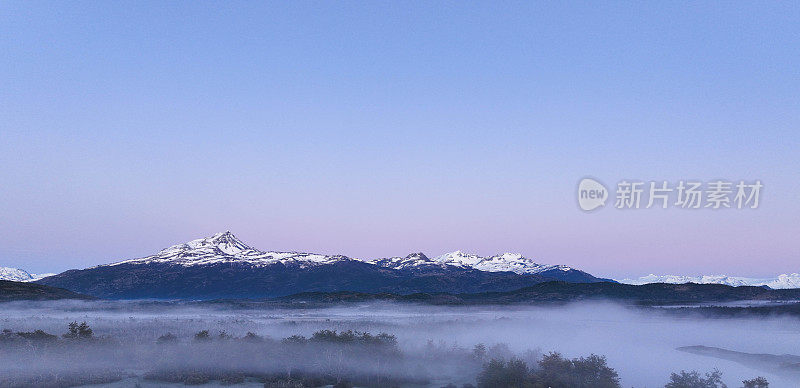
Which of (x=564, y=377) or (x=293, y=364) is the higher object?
(x=564, y=377)

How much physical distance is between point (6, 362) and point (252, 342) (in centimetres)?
3076

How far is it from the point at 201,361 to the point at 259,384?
569 inches

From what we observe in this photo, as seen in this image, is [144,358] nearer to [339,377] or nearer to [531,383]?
[339,377]

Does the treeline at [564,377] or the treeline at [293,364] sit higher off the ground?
the treeline at [564,377]

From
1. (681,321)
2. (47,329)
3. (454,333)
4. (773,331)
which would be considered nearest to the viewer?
(47,329)

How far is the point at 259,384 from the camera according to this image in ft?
189

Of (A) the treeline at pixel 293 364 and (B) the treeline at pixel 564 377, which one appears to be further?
(A) the treeline at pixel 293 364

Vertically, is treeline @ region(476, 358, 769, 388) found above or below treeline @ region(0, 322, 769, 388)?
above

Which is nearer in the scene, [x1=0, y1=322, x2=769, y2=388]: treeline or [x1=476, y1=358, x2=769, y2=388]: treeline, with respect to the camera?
[x1=476, y1=358, x2=769, y2=388]: treeline

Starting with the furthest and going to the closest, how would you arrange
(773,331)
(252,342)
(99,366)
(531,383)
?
(773,331) → (252,342) → (99,366) → (531,383)

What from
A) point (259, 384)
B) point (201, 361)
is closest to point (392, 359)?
point (259, 384)

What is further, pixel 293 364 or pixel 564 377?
pixel 293 364

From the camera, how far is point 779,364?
81.7 meters

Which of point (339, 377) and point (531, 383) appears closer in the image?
point (531, 383)
